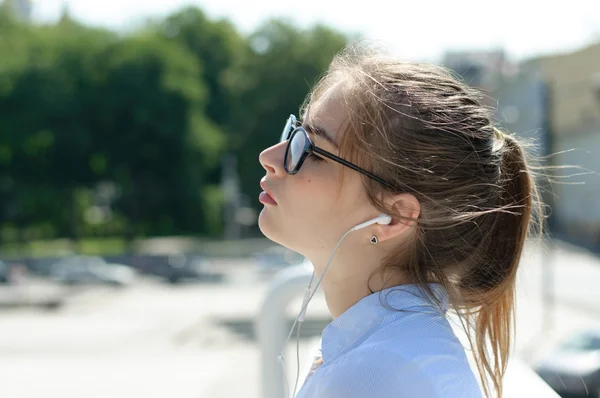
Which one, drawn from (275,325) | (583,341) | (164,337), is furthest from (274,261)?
(275,325)

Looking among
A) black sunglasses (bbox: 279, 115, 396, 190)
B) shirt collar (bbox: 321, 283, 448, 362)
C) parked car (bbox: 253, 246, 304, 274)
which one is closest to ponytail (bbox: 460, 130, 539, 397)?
shirt collar (bbox: 321, 283, 448, 362)

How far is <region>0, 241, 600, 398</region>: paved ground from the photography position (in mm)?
14430

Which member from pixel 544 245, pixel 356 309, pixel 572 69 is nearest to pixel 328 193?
pixel 356 309

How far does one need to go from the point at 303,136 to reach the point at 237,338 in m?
20.2

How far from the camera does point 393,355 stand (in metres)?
1.08

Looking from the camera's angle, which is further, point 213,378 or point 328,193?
point 213,378

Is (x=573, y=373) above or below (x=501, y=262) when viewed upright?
below

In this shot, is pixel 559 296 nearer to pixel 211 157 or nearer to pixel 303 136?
pixel 303 136

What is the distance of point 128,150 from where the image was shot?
1565 inches

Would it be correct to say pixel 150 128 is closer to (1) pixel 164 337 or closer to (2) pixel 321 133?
(1) pixel 164 337

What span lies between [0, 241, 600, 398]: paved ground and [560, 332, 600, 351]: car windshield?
1572 mm

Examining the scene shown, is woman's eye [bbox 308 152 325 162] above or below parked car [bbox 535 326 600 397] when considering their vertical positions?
above

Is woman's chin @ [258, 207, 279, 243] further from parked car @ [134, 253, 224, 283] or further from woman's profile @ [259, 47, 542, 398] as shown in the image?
parked car @ [134, 253, 224, 283]

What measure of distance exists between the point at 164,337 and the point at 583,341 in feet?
53.7
